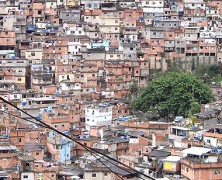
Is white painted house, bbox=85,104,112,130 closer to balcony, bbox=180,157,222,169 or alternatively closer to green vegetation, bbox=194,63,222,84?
green vegetation, bbox=194,63,222,84

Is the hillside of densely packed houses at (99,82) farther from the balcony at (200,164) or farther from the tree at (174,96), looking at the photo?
the tree at (174,96)

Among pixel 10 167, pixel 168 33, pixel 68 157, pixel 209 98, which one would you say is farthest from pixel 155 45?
pixel 10 167

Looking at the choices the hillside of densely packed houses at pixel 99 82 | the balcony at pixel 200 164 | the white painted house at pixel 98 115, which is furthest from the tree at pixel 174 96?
the balcony at pixel 200 164

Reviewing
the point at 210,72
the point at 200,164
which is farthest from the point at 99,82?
the point at 200,164

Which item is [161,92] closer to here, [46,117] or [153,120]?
[153,120]

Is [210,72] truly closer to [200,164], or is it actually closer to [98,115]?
[98,115]

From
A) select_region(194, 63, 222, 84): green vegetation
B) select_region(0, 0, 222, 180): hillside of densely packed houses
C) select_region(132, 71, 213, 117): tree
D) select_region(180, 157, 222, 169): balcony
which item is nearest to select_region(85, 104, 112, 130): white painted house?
select_region(0, 0, 222, 180): hillside of densely packed houses
